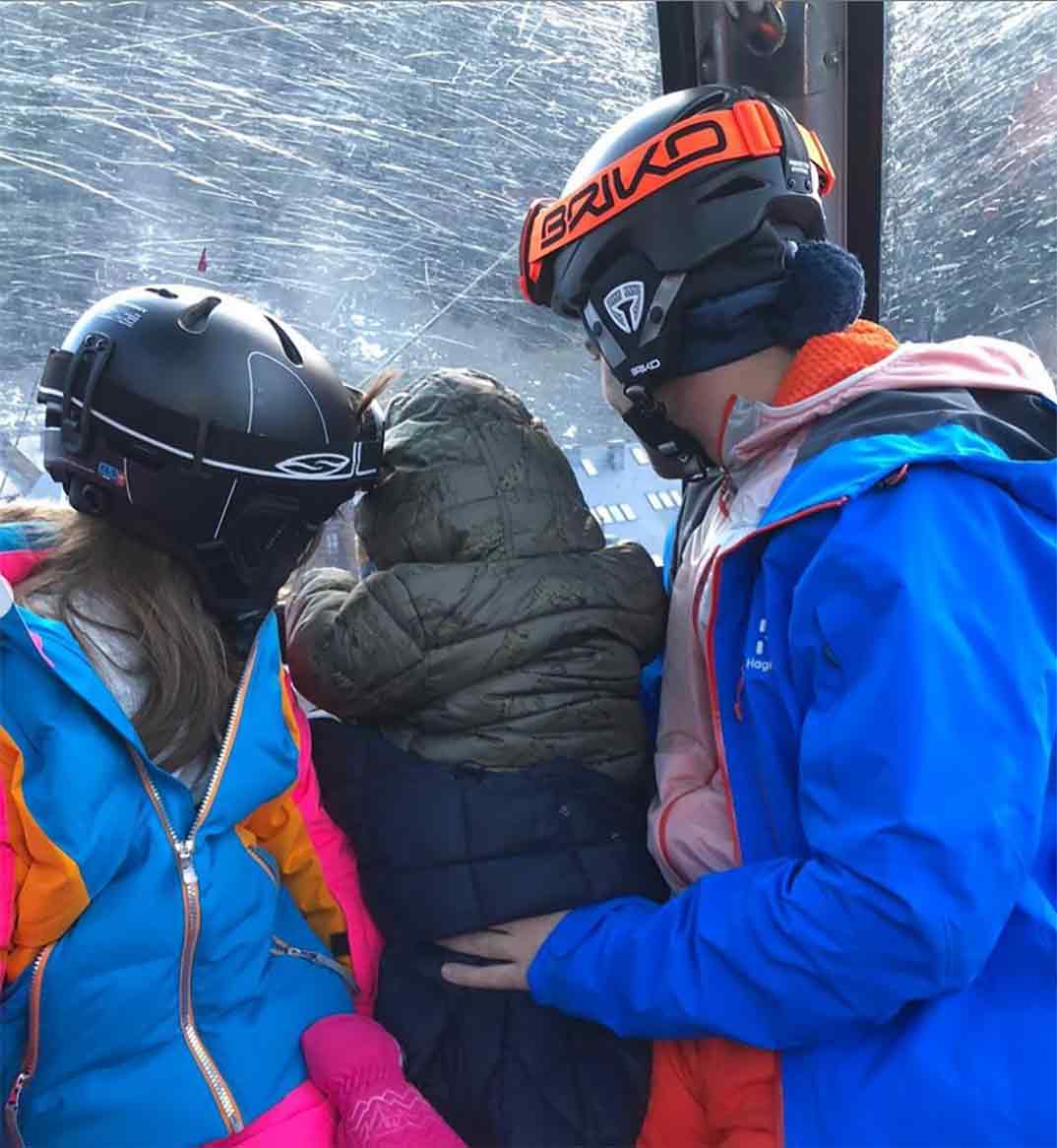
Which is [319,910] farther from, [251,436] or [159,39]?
[159,39]

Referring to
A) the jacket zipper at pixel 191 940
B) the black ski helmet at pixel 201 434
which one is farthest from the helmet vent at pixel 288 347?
the jacket zipper at pixel 191 940

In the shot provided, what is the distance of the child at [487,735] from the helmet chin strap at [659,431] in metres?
0.13

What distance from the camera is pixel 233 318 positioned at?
154cm

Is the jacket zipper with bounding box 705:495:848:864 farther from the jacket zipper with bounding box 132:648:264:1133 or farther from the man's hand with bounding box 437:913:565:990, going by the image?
the jacket zipper with bounding box 132:648:264:1133

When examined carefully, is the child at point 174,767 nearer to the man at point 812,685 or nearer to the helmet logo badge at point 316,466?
the helmet logo badge at point 316,466

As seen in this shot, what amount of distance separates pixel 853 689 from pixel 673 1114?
621mm

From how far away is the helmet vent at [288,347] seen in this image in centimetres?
155

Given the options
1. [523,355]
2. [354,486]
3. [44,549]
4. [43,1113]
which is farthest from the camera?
[523,355]

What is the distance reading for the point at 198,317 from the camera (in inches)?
59.6

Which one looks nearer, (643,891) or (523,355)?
(643,891)

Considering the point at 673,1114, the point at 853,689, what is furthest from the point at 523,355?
the point at 673,1114

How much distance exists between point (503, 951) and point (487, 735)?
0.87 ft

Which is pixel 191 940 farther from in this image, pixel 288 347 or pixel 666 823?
pixel 288 347

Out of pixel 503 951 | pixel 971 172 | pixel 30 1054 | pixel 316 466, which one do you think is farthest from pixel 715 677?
pixel 971 172
